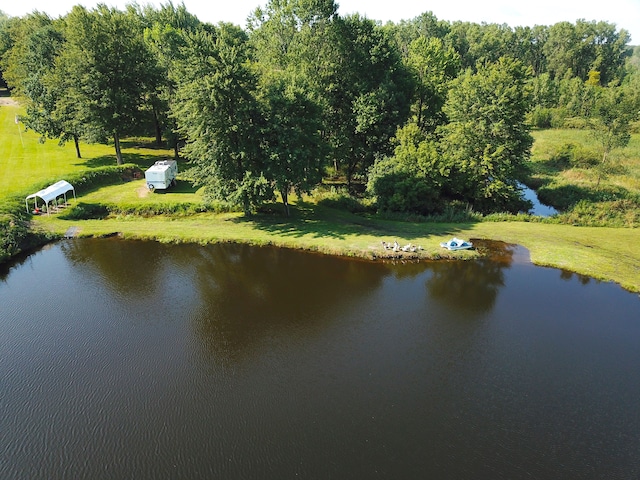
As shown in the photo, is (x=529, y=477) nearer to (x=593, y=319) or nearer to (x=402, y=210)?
(x=593, y=319)

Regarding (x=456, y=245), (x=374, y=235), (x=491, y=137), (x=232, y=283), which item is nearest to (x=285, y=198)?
(x=374, y=235)

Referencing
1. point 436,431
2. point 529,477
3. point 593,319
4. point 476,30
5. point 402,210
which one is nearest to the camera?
point 529,477

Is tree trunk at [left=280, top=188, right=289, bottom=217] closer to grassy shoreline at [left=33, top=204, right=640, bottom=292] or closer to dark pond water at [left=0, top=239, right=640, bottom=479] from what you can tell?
grassy shoreline at [left=33, top=204, right=640, bottom=292]

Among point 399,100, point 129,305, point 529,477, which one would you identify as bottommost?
point 529,477

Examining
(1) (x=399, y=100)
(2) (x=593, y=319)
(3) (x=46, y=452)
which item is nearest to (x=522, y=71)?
(1) (x=399, y=100)

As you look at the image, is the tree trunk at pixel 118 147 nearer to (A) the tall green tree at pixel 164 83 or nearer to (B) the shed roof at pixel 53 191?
(A) the tall green tree at pixel 164 83

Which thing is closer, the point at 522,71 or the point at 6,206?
the point at 6,206

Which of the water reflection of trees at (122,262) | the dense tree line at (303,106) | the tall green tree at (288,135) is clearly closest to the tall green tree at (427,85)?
the dense tree line at (303,106)
